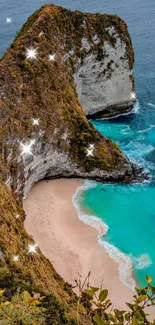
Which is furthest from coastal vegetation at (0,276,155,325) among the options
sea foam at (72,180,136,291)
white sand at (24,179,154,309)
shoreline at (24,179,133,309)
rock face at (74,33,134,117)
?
rock face at (74,33,134,117)

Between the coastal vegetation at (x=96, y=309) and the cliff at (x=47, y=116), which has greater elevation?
the cliff at (x=47, y=116)

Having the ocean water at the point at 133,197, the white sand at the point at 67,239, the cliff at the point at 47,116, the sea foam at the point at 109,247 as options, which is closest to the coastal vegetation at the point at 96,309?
the cliff at the point at 47,116

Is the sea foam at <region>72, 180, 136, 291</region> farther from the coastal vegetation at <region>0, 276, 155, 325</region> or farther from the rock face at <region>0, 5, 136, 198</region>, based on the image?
the coastal vegetation at <region>0, 276, 155, 325</region>

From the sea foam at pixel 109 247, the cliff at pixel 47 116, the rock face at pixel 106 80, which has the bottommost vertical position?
the sea foam at pixel 109 247

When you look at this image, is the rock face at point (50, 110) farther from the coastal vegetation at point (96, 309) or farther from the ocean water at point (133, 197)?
the coastal vegetation at point (96, 309)

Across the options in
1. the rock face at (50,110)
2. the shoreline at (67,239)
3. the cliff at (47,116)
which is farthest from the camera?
the rock face at (50,110)

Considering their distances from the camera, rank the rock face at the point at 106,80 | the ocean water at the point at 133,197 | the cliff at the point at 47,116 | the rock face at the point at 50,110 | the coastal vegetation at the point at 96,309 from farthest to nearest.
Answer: the rock face at the point at 106,80
the rock face at the point at 50,110
the cliff at the point at 47,116
the ocean water at the point at 133,197
the coastal vegetation at the point at 96,309

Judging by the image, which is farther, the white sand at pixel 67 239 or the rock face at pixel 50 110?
the rock face at pixel 50 110
